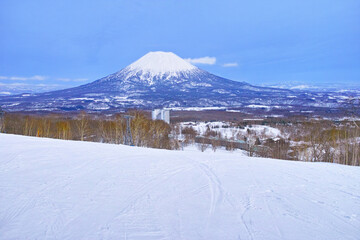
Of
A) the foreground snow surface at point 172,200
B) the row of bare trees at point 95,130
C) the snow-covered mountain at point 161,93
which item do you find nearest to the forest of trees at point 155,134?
the row of bare trees at point 95,130

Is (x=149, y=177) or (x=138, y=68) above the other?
(x=138, y=68)

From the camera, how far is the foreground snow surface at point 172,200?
2.96m

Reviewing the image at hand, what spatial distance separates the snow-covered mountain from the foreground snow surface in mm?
85361

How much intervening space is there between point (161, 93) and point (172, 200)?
423 ft

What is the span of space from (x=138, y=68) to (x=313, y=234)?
17804 centimetres

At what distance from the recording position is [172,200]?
3.85 meters

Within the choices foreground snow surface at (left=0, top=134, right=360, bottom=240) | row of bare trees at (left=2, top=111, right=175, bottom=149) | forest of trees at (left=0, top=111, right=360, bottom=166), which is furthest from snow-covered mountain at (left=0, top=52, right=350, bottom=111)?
foreground snow surface at (left=0, top=134, right=360, bottom=240)

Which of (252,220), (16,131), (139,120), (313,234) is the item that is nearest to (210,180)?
(252,220)

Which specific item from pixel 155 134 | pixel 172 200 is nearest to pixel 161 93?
pixel 155 134

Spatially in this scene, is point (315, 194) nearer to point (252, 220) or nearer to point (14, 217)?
point (252, 220)

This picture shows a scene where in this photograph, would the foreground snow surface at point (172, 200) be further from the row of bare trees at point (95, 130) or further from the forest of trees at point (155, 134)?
the row of bare trees at point (95, 130)

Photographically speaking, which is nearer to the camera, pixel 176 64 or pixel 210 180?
pixel 210 180

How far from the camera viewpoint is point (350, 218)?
11.1ft

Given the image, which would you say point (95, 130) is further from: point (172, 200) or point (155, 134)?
point (172, 200)
